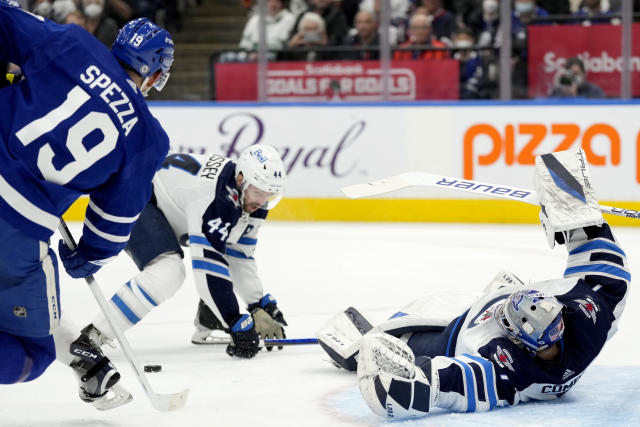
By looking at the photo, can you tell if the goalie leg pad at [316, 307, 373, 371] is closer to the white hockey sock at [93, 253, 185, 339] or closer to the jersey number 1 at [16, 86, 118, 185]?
the white hockey sock at [93, 253, 185, 339]

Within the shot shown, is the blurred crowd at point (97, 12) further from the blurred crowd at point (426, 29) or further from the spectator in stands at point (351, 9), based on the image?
the spectator in stands at point (351, 9)

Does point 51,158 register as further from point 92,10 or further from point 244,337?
point 92,10

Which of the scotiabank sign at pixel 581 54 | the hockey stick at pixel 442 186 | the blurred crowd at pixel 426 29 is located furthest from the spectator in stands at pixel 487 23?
the hockey stick at pixel 442 186

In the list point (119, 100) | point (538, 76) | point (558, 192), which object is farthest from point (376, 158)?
point (119, 100)

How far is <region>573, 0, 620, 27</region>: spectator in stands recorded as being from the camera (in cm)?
759

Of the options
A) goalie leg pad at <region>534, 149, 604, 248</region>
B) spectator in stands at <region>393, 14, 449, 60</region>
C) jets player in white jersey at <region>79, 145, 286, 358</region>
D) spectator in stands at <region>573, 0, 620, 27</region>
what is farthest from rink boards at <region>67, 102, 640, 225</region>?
goalie leg pad at <region>534, 149, 604, 248</region>

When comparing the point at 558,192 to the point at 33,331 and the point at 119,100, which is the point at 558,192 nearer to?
the point at 119,100

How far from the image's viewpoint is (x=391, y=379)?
302cm

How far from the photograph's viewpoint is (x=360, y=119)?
7.89 metres

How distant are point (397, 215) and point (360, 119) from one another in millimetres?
733

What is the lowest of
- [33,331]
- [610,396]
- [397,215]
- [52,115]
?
[397,215]

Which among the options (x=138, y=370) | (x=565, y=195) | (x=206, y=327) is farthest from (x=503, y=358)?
(x=206, y=327)

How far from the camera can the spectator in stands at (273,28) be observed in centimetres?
804

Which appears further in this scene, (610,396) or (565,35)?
(565,35)
